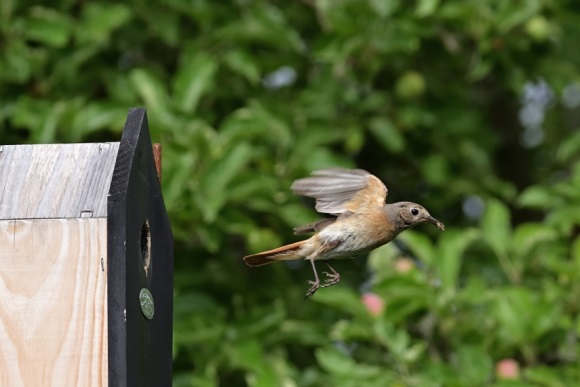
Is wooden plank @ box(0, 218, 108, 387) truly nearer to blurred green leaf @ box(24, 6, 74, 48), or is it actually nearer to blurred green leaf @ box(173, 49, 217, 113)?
blurred green leaf @ box(173, 49, 217, 113)

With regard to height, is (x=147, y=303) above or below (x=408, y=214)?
below

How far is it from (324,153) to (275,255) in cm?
208

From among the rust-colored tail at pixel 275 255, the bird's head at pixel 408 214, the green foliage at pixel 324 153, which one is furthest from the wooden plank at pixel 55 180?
the green foliage at pixel 324 153

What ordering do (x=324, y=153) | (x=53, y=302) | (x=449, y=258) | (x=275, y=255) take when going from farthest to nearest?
(x=324, y=153) < (x=449, y=258) < (x=275, y=255) < (x=53, y=302)

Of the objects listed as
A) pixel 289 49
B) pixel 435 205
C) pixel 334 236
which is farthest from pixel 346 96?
pixel 334 236

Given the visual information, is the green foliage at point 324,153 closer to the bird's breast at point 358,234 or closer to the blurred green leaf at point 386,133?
the blurred green leaf at point 386,133

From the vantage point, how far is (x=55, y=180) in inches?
101

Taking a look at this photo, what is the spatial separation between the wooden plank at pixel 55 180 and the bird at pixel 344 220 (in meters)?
0.66

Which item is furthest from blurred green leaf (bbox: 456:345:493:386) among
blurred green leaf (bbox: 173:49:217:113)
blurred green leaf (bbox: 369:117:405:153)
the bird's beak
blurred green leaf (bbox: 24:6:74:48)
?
blurred green leaf (bbox: 24:6:74:48)

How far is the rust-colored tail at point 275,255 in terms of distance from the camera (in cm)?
309

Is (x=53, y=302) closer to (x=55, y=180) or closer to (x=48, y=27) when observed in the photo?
(x=55, y=180)

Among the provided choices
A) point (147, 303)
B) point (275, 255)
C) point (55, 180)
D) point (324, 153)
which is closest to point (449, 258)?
point (324, 153)

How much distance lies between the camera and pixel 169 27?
5.60 meters

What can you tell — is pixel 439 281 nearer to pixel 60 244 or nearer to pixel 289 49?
pixel 289 49
